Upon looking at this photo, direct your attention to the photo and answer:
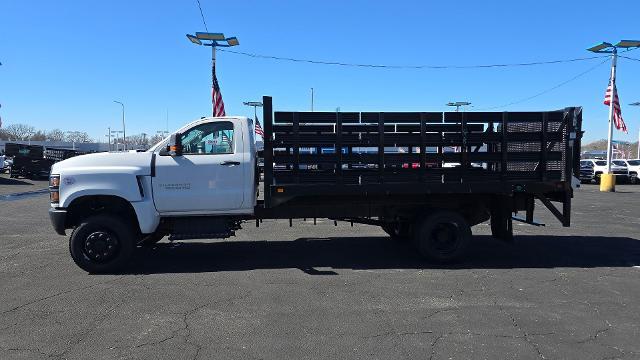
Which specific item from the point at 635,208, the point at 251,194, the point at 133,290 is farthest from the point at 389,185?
the point at 635,208

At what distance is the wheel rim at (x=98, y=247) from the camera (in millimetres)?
Answer: 6668

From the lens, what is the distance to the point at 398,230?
8688 millimetres

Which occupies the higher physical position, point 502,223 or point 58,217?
point 58,217

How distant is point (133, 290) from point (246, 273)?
1.58m

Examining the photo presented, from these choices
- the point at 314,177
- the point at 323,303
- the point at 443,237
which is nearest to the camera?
the point at 323,303

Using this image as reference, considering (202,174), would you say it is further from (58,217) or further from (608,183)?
(608,183)

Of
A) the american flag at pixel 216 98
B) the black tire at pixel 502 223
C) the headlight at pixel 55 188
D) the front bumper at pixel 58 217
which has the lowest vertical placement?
the black tire at pixel 502 223

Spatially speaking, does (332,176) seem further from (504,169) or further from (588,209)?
(588,209)

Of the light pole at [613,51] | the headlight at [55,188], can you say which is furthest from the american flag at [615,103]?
the headlight at [55,188]

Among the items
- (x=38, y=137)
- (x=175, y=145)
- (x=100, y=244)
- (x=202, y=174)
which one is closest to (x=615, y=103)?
(x=202, y=174)

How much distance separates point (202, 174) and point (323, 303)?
9.07 feet

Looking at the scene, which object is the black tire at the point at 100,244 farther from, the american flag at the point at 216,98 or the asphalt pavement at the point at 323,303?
the american flag at the point at 216,98

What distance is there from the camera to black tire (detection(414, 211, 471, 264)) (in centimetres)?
728

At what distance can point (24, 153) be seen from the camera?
35.4 metres
